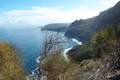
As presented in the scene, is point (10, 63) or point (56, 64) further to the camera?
point (10, 63)

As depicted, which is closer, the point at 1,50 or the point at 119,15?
the point at 1,50

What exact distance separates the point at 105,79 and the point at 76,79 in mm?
3825

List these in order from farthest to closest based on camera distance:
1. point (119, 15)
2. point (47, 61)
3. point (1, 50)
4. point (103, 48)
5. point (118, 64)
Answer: point (119, 15)
point (103, 48)
point (1, 50)
point (118, 64)
point (47, 61)

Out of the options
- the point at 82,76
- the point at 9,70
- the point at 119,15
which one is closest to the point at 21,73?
the point at 9,70

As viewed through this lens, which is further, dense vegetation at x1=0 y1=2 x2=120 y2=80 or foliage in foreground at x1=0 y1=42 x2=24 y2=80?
foliage in foreground at x1=0 y1=42 x2=24 y2=80

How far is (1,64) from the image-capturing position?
31.9 metres

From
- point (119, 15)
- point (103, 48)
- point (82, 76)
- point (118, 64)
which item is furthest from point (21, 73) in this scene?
point (119, 15)

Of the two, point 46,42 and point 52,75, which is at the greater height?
point 46,42

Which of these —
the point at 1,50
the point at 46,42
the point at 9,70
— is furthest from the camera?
the point at 1,50

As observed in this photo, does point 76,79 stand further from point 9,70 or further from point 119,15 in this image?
point 119,15

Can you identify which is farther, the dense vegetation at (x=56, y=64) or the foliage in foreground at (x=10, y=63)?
the foliage in foreground at (x=10, y=63)

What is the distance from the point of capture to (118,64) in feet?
99.3

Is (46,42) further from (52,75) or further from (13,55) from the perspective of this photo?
(13,55)

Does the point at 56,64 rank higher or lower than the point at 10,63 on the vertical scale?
higher
